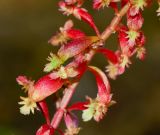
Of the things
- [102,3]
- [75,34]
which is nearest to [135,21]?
[102,3]

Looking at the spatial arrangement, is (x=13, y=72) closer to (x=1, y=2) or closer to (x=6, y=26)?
(x=6, y=26)

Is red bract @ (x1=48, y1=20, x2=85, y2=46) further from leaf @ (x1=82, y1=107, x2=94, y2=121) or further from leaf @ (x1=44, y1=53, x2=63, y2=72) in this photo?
leaf @ (x1=82, y1=107, x2=94, y2=121)

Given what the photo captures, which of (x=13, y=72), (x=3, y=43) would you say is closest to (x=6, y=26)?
(x=3, y=43)

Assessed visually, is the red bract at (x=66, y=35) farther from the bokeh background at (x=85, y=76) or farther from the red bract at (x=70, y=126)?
the bokeh background at (x=85, y=76)

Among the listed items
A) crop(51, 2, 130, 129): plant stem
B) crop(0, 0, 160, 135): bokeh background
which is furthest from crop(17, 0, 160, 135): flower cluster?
crop(0, 0, 160, 135): bokeh background

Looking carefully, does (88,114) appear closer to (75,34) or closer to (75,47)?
(75,47)
